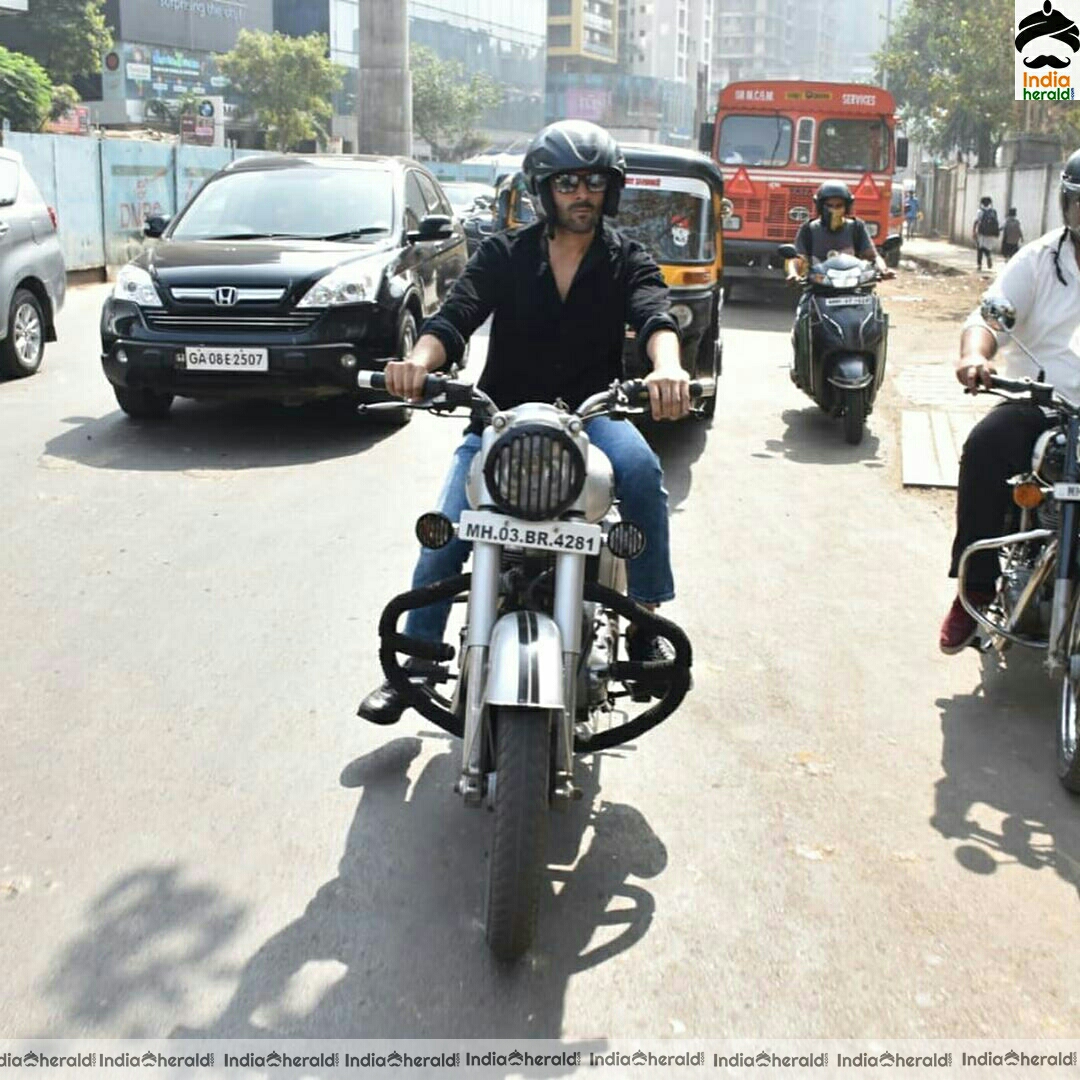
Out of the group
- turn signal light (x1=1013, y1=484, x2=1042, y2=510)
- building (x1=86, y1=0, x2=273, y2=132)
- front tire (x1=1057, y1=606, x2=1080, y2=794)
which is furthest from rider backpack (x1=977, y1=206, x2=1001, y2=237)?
building (x1=86, y1=0, x2=273, y2=132)

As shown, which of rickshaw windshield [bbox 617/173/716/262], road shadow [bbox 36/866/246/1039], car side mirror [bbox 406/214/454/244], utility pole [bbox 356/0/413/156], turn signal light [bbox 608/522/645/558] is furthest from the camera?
utility pole [bbox 356/0/413/156]

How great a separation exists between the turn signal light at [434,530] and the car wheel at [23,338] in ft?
29.4

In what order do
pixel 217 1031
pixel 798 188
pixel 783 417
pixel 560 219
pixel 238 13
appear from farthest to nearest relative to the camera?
1. pixel 238 13
2. pixel 798 188
3. pixel 783 417
4. pixel 560 219
5. pixel 217 1031

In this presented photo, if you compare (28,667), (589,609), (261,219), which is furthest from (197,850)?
(261,219)

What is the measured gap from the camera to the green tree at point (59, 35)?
6562cm

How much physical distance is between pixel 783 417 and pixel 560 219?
7.24m

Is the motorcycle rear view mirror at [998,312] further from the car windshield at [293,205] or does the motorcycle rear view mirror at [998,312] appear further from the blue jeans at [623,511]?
→ the car windshield at [293,205]

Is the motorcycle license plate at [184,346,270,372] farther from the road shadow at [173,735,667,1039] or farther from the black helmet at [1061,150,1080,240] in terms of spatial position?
the black helmet at [1061,150,1080,240]

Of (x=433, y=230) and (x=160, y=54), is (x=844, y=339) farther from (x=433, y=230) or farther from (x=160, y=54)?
(x=160, y=54)

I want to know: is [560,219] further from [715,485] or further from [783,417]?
[783,417]

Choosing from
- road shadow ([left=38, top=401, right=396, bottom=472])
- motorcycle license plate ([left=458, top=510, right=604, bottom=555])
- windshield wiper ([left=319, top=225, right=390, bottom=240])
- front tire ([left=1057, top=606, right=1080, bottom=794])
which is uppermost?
windshield wiper ([left=319, top=225, right=390, bottom=240])

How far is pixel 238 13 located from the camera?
294 ft

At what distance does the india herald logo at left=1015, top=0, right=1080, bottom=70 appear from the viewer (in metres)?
24.5

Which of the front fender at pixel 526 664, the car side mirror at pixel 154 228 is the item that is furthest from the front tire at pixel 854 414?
the front fender at pixel 526 664
